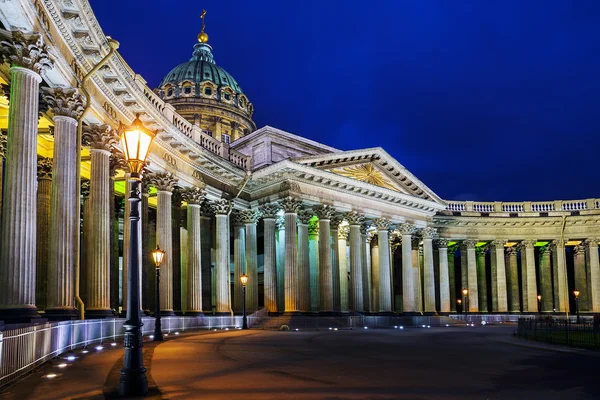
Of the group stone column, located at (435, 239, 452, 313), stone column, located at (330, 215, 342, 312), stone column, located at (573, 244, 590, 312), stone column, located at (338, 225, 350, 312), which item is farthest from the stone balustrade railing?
stone column, located at (330, 215, 342, 312)

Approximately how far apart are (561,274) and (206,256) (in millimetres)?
40409

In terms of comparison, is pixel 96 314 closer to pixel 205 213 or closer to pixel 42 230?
pixel 42 230

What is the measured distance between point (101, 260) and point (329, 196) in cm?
2569

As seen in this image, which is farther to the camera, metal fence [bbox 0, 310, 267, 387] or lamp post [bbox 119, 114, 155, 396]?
metal fence [bbox 0, 310, 267, 387]

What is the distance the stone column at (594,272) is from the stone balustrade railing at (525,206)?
12.6 ft

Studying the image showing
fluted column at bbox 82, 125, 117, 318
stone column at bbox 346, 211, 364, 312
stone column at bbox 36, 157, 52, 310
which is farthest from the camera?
stone column at bbox 346, 211, 364, 312

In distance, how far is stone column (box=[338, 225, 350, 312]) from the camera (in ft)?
176

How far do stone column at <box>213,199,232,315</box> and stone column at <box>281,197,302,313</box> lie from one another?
172 inches

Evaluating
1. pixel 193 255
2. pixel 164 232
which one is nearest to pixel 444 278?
pixel 193 255

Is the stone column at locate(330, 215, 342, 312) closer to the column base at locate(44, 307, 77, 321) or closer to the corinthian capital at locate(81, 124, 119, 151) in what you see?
the corinthian capital at locate(81, 124, 119, 151)

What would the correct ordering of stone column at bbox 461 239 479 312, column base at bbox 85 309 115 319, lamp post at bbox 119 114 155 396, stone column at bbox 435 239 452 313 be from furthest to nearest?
1. stone column at bbox 461 239 479 312
2. stone column at bbox 435 239 452 313
3. column base at bbox 85 309 115 319
4. lamp post at bbox 119 114 155 396

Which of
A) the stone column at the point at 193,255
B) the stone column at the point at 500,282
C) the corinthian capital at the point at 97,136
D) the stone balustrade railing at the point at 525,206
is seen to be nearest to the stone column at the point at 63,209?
the corinthian capital at the point at 97,136

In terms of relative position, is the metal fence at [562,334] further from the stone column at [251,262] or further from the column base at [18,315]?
the column base at [18,315]

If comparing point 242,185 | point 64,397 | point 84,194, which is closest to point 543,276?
point 242,185
